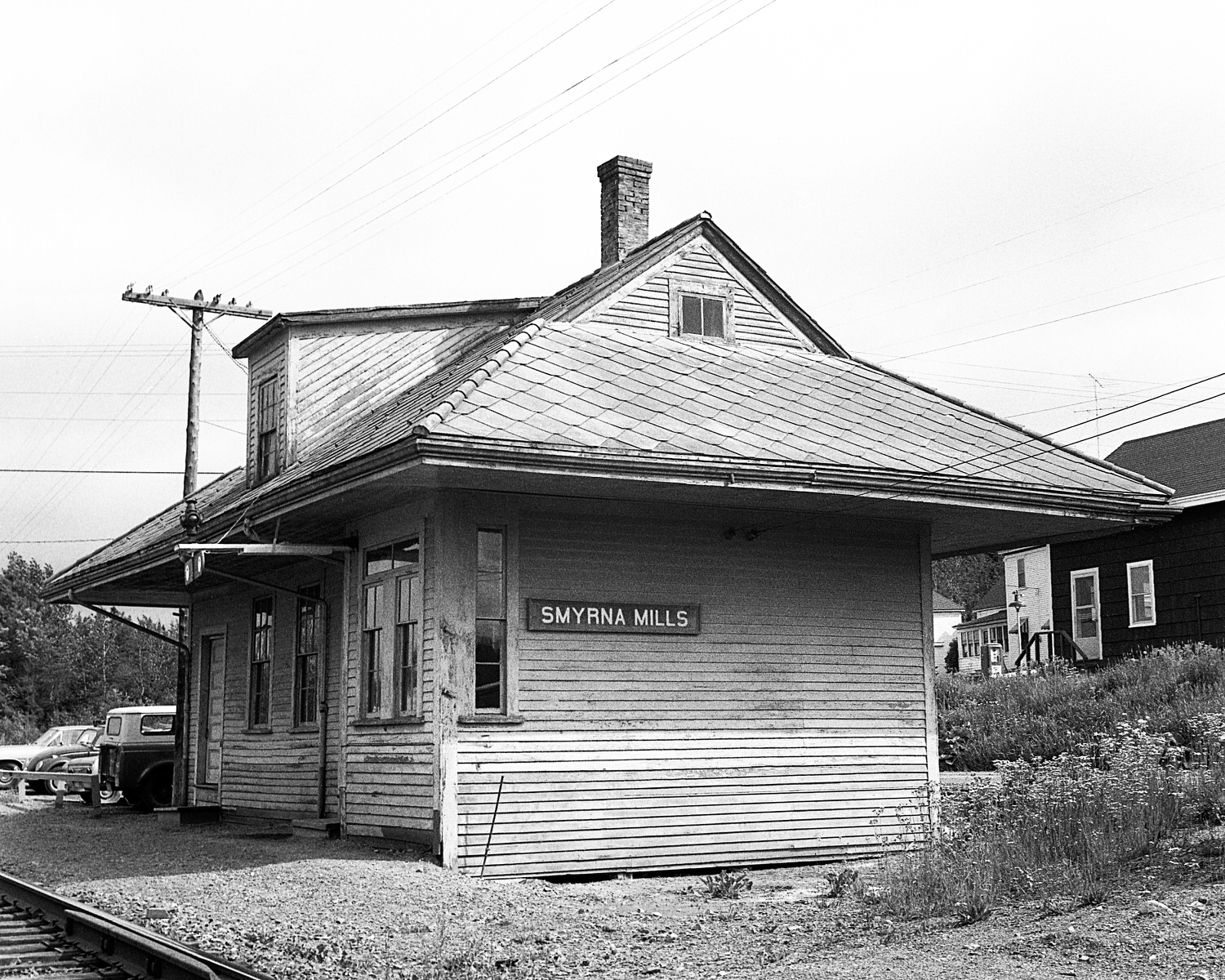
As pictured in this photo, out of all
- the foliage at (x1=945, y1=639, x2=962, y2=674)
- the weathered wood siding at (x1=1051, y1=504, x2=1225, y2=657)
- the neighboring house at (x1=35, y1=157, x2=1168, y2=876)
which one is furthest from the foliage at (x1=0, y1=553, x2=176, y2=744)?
the neighboring house at (x1=35, y1=157, x2=1168, y2=876)

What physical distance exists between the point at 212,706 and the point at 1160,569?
1931 cm

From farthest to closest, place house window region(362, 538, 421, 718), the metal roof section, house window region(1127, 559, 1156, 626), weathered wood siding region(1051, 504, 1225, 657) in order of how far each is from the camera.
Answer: house window region(1127, 559, 1156, 626)
weathered wood siding region(1051, 504, 1225, 657)
house window region(362, 538, 421, 718)
the metal roof section

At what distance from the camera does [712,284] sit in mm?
18016

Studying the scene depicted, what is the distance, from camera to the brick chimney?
1983 centimetres

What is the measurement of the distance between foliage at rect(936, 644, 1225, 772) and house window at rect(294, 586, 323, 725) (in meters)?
9.17

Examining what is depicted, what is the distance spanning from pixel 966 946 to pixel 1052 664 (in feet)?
62.7

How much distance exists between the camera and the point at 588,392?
14586 millimetres

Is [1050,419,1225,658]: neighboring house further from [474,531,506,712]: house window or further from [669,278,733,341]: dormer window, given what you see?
[474,531,506,712]: house window

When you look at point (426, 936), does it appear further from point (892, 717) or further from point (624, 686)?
point (892, 717)

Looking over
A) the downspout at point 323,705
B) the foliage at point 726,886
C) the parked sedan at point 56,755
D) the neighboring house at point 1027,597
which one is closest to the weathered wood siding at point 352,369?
the downspout at point 323,705

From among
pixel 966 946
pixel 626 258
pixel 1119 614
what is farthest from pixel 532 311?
pixel 1119 614

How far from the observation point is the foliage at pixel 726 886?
12539 mm

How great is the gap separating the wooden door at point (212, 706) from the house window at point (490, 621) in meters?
9.52

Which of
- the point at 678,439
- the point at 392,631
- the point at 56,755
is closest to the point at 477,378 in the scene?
the point at 678,439
